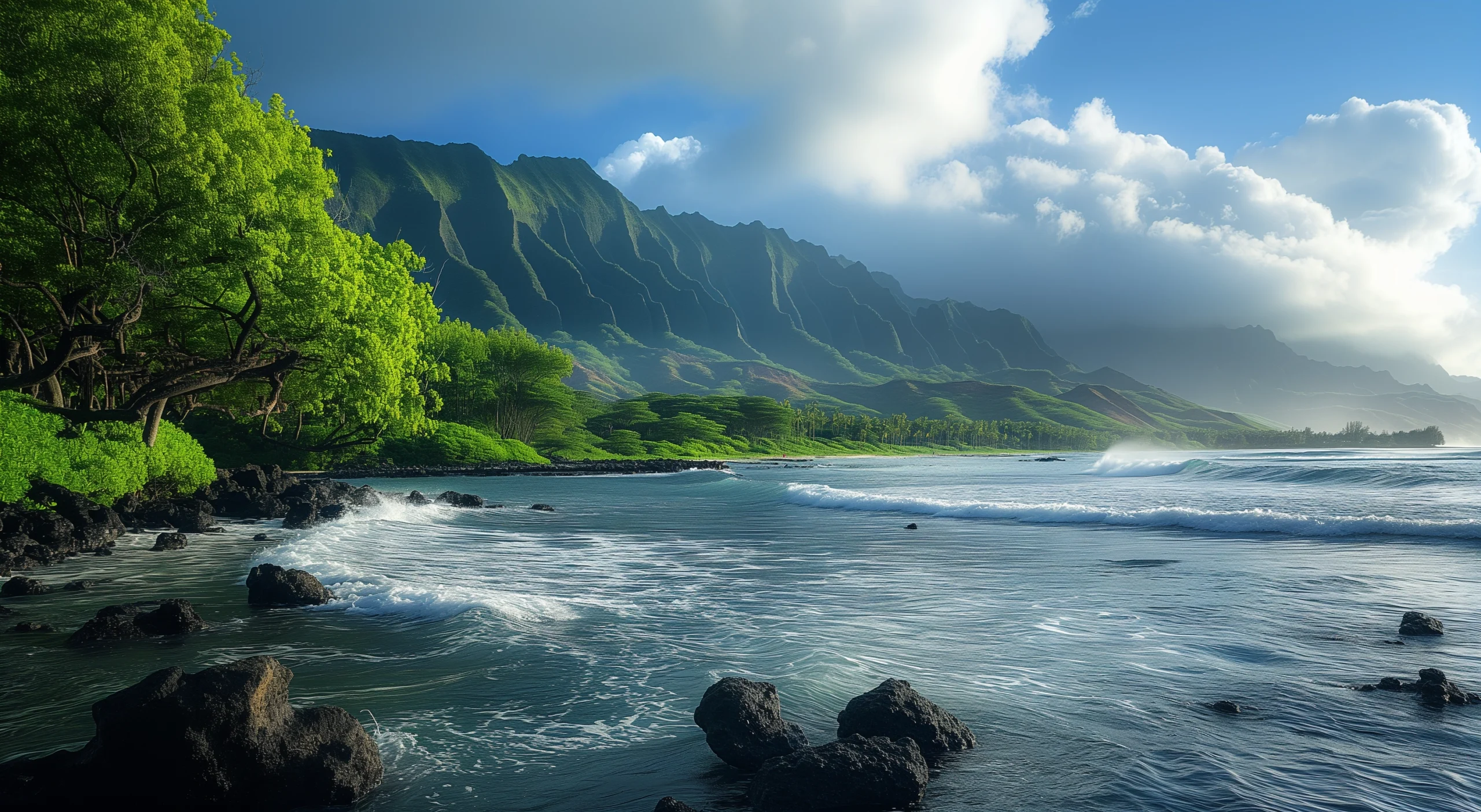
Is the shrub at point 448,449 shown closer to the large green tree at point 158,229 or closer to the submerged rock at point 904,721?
the large green tree at point 158,229

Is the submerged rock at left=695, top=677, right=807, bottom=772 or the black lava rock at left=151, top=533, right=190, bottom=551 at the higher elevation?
the submerged rock at left=695, top=677, right=807, bottom=772

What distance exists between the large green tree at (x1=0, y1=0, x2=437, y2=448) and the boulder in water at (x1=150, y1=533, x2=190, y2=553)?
150 inches

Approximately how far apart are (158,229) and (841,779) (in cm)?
2341

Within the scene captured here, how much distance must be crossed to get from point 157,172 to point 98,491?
14.8 meters

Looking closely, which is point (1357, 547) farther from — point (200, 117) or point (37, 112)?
point (37, 112)

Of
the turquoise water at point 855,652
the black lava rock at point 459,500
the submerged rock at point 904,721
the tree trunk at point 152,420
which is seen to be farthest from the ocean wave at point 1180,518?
the tree trunk at point 152,420

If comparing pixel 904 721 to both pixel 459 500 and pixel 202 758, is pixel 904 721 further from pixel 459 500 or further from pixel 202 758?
pixel 459 500

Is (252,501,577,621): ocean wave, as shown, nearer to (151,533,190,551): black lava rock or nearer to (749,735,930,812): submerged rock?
(151,533,190,551): black lava rock

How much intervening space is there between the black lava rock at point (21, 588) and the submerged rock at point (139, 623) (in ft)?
16.1

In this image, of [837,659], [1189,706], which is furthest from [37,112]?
[1189,706]

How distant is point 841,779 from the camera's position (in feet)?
21.3

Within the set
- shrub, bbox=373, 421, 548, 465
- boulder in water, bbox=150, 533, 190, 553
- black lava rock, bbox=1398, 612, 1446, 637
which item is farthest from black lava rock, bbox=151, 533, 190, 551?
shrub, bbox=373, 421, 548, 465

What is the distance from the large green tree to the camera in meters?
18.6

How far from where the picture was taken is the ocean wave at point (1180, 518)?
87.9 feet
